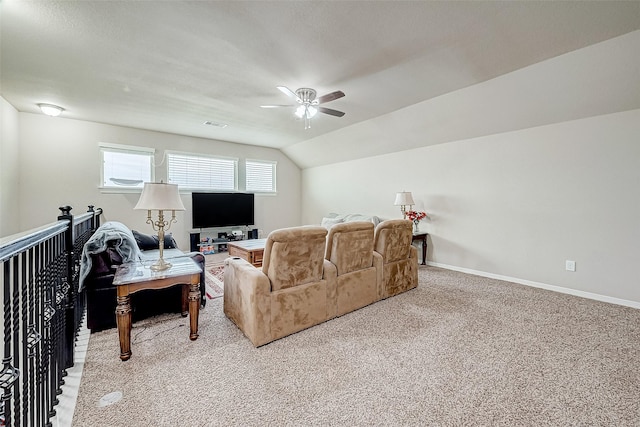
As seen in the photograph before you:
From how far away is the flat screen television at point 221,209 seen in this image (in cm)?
613

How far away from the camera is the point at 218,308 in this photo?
3043 millimetres

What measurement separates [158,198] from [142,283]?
721 mm

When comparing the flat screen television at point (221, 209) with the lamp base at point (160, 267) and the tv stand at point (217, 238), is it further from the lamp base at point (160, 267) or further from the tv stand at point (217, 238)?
the lamp base at point (160, 267)

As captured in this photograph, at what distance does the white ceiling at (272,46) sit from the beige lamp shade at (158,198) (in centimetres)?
134


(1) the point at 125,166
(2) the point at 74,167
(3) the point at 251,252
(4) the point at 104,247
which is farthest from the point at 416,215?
(2) the point at 74,167

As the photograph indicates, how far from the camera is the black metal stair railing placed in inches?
39.8

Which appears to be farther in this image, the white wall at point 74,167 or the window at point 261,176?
the window at point 261,176

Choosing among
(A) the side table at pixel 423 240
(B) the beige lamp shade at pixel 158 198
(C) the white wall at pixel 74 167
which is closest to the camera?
(B) the beige lamp shade at pixel 158 198

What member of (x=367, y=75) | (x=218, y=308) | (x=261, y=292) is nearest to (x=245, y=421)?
(x=261, y=292)

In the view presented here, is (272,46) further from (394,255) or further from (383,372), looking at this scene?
(383,372)

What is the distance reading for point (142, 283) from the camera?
6.96ft

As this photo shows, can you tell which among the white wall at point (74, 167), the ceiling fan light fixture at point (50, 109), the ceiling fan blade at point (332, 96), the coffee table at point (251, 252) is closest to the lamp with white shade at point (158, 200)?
the coffee table at point (251, 252)

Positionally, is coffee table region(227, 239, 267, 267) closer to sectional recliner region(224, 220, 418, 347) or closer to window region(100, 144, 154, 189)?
sectional recliner region(224, 220, 418, 347)

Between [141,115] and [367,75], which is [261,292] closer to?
[367,75]
